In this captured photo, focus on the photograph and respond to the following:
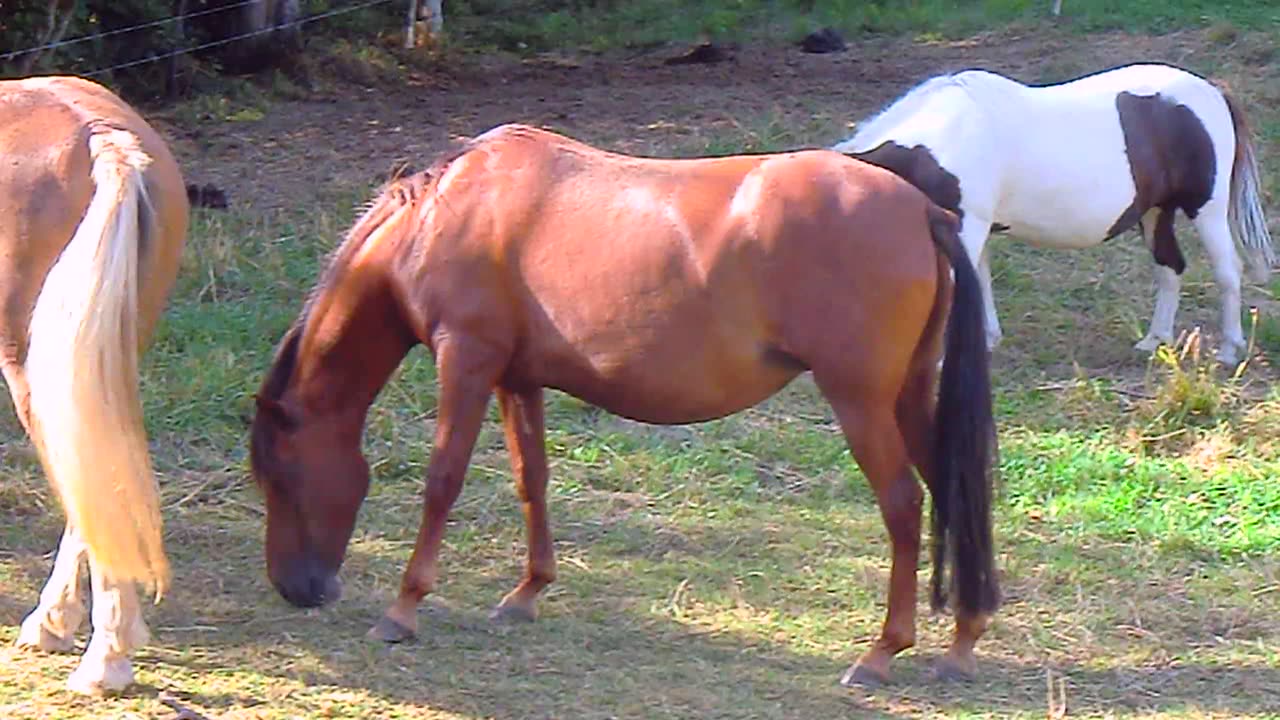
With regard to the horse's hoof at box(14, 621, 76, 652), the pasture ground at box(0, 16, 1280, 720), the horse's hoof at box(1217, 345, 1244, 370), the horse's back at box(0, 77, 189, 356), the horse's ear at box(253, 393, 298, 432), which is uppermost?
the horse's back at box(0, 77, 189, 356)

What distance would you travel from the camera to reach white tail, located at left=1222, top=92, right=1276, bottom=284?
7.67m

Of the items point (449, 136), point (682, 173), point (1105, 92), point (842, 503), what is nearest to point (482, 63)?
point (449, 136)

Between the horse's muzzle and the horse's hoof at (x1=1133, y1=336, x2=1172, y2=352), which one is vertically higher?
the horse's muzzle

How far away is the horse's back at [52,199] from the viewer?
4.00 m

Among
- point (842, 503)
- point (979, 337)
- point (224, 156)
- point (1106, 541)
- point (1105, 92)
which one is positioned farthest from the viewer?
point (224, 156)

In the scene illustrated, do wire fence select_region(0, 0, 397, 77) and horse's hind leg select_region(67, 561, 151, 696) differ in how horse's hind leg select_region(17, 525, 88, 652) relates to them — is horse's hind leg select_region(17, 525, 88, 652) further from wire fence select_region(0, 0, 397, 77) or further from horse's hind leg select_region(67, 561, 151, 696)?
wire fence select_region(0, 0, 397, 77)

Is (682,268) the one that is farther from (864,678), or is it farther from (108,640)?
(108,640)

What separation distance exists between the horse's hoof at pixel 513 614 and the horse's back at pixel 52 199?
4.04ft

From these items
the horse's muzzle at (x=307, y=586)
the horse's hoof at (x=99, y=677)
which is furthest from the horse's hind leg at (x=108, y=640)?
the horse's muzzle at (x=307, y=586)

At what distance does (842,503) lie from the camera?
5.76m

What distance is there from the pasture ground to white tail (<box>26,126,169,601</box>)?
453 millimetres

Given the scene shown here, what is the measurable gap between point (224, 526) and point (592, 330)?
178 cm

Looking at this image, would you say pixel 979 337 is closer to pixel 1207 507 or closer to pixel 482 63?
pixel 1207 507

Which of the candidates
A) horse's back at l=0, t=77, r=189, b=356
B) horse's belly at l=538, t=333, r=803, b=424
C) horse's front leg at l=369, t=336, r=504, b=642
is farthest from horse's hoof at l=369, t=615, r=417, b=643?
horse's back at l=0, t=77, r=189, b=356
